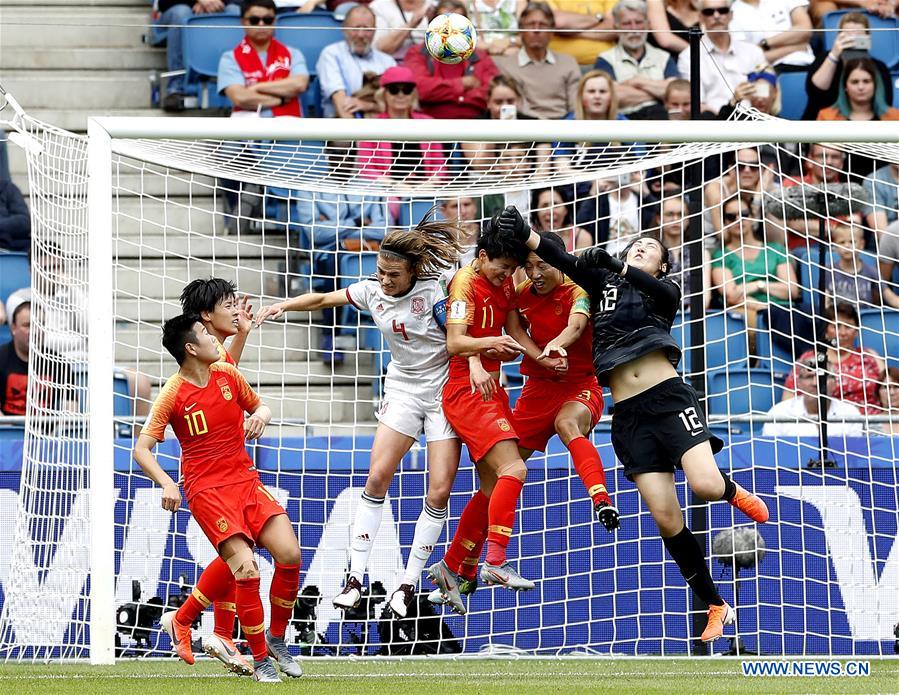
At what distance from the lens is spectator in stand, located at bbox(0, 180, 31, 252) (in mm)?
11375

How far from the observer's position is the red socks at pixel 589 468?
24.7 feet

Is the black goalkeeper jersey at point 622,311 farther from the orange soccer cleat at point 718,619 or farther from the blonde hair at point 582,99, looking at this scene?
the blonde hair at point 582,99

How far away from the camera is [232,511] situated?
698 cm

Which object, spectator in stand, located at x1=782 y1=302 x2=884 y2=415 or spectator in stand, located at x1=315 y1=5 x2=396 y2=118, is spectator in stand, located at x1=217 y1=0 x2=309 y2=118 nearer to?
spectator in stand, located at x1=315 y1=5 x2=396 y2=118

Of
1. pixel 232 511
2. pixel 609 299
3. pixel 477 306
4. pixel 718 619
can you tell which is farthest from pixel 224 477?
pixel 718 619

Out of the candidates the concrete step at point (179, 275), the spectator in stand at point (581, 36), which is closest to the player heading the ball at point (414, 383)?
the concrete step at point (179, 275)

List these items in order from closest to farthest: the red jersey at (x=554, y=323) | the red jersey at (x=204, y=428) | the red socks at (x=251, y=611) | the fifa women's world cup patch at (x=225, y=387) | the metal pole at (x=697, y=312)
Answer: the red socks at (x=251, y=611), the red jersey at (x=204, y=428), the fifa women's world cup patch at (x=225, y=387), the red jersey at (x=554, y=323), the metal pole at (x=697, y=312)

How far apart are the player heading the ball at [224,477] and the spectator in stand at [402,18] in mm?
6259

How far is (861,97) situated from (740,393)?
3804 mm

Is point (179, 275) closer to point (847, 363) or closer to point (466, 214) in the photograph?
point (466, 214)

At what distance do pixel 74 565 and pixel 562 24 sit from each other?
23.9 ft

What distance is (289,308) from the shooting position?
7953mm

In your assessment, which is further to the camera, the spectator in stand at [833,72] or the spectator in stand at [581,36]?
the spectator in stand at [581,36]

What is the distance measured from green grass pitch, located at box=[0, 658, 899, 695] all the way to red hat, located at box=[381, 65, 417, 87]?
213 inches
